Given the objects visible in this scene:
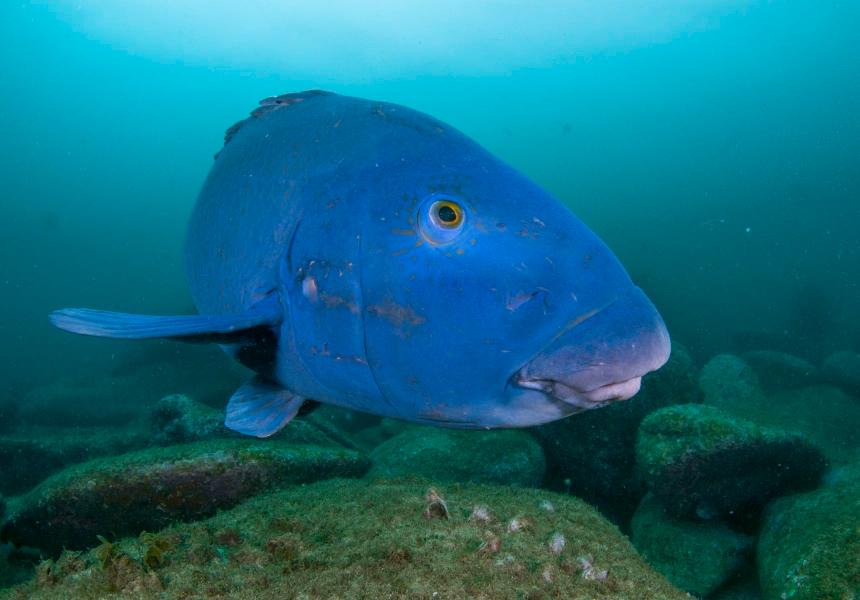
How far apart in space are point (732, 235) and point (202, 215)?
220 ft

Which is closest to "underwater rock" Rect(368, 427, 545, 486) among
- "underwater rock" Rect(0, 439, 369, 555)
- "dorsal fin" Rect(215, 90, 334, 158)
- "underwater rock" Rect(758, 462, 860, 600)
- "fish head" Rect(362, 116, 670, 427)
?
"underwater rock" Rect(0, 439, 369, 555)

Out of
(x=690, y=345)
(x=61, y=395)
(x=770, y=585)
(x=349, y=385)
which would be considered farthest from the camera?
(x=690, y=345)

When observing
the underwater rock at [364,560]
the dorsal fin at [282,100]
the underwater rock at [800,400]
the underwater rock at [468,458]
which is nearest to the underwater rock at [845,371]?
the underwater rock at [800,400]

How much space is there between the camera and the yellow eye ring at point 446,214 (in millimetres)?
1399

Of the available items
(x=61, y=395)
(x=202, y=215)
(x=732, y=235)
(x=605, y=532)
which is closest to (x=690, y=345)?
(x=605, y=532)

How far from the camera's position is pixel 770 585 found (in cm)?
354

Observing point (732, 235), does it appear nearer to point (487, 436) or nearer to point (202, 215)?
point (487, 436)

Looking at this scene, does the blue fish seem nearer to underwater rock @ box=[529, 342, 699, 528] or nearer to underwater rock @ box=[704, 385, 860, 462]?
underwater rock @ box=[529, 342, 699, 528]

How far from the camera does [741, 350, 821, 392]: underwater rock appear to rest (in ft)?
41.4

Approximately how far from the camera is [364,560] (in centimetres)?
187

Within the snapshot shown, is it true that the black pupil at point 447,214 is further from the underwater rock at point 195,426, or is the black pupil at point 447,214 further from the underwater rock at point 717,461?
the underwater rock at point 195,426

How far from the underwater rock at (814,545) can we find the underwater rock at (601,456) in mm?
1824

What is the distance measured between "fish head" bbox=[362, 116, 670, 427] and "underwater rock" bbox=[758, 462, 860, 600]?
2.98 metres

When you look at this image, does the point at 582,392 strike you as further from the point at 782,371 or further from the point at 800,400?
the point at 782,371
